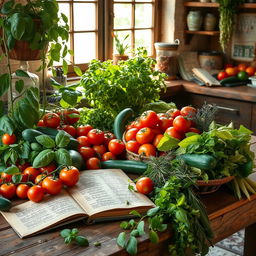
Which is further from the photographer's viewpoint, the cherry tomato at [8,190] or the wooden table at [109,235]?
the cherry tomato at [8,190]

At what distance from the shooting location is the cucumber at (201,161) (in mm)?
1420

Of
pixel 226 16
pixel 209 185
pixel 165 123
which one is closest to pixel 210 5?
pixel 226 16

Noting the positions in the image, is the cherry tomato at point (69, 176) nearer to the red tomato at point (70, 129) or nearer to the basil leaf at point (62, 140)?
the basil leaf at point (62, 140)

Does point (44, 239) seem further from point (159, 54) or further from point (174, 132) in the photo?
point (159, 54)

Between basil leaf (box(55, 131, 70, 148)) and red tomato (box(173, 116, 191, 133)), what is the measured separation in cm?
39

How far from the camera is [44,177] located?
143 cm

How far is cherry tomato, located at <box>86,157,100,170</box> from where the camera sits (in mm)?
1621

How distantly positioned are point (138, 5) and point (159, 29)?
32 cm

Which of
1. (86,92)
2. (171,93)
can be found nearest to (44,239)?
(86,92)

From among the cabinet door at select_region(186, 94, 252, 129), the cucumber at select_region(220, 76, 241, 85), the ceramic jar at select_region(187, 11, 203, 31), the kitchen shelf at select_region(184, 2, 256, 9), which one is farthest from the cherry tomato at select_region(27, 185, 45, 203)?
the ceramic jar at select_region(187, 11, 203, 31)

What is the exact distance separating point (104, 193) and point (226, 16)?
2.64 meters

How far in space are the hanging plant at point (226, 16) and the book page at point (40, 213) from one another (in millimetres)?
2681

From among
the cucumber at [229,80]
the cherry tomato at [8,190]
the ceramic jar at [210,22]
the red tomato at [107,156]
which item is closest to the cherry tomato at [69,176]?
the cherry tomato at [8,190]

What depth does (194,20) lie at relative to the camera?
3.80 metres
